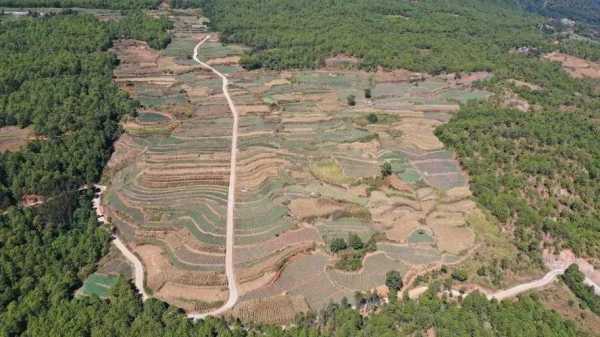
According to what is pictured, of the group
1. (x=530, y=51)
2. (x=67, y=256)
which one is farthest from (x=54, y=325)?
(x=530, y=51)

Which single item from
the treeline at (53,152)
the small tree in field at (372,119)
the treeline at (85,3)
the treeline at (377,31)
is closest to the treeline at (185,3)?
the treeline at (377,31)

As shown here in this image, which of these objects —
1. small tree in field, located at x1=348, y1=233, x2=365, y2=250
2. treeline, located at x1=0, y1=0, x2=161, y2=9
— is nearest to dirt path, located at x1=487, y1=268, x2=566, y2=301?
small tree in field, located at x1=348, y1=233, x2=365, y2=250

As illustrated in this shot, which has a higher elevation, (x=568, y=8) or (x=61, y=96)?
(x=568, y=8)

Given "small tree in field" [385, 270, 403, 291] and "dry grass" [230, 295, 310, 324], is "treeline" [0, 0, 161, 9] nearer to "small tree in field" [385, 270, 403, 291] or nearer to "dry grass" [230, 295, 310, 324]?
"dry grass" [230, 295, 310, 324]

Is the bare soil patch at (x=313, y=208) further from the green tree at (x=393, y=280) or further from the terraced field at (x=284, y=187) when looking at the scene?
the green tree at (x=393, y=280)

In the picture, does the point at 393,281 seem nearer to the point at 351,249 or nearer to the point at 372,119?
the point at 351,249

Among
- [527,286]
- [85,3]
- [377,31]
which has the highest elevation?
[85,3]

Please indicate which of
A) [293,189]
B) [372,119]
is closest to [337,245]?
[293,189]
